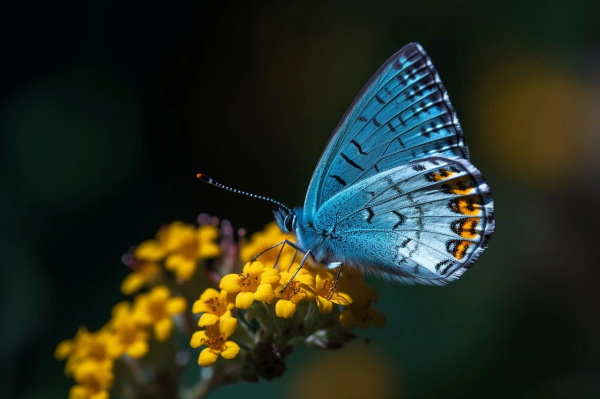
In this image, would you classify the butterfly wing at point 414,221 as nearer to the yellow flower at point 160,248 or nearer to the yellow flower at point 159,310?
the yellow flower at point 159,310

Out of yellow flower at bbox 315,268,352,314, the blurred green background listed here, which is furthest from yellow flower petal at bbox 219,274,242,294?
the blurred green background

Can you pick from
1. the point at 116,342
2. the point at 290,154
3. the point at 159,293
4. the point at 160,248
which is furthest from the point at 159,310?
the point at 290,154

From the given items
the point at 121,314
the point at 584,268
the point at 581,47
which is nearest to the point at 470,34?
the point at 581,47

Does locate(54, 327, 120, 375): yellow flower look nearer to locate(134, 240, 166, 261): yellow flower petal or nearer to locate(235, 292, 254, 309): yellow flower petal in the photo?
locate(134, 240, 166, 261): yellow flower petal

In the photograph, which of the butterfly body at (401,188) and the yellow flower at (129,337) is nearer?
the butterfly body at (401,188)

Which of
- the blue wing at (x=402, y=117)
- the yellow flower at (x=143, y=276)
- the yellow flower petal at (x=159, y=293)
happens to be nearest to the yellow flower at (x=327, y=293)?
the blue wing at (x=402, y=117)

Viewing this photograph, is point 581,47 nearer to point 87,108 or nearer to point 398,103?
point 398,103

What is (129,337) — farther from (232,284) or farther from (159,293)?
(232,284)
